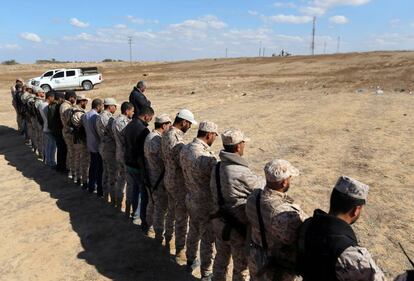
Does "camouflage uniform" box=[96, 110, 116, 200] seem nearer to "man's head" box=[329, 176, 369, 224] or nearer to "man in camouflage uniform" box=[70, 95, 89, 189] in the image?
"man in camouflage uniform" box=[70, 95, 89, 189]

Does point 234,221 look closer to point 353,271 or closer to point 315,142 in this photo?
point 353,271

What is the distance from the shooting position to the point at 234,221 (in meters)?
4.25

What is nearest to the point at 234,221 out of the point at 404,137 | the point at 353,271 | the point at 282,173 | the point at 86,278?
the point at 282,173

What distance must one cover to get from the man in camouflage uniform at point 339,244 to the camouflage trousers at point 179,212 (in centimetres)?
254

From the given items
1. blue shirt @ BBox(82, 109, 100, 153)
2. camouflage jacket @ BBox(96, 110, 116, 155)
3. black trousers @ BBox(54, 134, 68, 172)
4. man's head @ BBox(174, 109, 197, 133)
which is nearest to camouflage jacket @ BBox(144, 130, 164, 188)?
man's head @ BBox(174, 109, 197, 133)

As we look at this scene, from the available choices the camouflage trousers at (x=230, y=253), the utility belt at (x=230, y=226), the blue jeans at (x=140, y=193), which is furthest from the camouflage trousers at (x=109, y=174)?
the utility belt at (x=230, y=226)

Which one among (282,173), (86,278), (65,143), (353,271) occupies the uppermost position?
(282,173)

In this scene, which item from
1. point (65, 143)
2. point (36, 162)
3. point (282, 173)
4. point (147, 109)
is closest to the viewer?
point (282, 173)

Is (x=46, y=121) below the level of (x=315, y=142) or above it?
above

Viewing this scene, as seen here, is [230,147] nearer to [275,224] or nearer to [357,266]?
[275,224]

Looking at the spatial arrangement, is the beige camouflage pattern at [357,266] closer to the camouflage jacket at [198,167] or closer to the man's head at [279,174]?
the man's head at [279,174]

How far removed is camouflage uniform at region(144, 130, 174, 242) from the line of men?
0.6 inches

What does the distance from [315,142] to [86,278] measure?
8368 millimetres

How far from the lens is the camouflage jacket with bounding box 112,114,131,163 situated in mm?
6699
